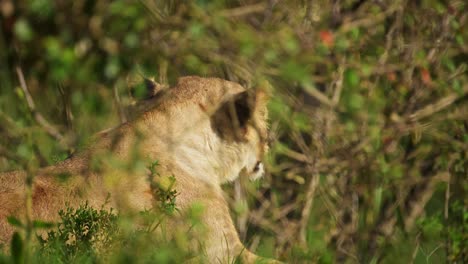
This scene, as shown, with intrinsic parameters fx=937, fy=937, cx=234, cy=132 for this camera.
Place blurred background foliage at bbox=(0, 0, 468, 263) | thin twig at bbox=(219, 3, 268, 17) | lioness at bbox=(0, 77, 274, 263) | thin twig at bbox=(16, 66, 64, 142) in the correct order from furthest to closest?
thin twig at bbox=(16, 66, 64, 142)
thin twig at bbox=(219, 3, 268, 17)
blurred background foliage at bbox=(0, 0, 468, 263)
lioness at bbox=(0, 77, 274, 263)

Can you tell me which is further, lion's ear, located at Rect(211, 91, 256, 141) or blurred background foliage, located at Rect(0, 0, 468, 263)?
blurred background foliage, located at Rect(0, 0, 468, 263)

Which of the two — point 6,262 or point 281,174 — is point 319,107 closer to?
point 281,174

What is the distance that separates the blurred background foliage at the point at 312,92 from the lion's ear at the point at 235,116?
0.21 meters

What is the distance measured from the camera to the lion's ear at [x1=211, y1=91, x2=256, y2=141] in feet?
15.8

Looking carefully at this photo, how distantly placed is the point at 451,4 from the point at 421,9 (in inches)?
7.7

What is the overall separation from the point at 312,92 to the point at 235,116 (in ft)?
3.82

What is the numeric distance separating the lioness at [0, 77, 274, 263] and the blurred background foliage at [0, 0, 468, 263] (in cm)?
24

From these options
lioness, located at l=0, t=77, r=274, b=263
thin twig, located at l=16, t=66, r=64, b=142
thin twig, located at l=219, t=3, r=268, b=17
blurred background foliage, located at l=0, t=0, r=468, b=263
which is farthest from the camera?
thin twig, located at l=16, t=66, r=64, b=142

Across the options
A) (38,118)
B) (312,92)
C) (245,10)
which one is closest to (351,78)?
(312,92)

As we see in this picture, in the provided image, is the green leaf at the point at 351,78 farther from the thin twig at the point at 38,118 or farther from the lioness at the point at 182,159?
the thin twig at the point at 38,118

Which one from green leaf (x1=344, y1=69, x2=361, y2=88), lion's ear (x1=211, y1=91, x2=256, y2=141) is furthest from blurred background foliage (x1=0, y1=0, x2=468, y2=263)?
lion's ear (x1=211, y1=91, x2=256, y2=141)

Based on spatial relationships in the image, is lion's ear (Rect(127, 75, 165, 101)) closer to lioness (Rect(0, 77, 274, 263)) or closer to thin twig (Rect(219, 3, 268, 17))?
lioness (Rect(0, 77, 274, 263))

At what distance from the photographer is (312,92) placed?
5910 mm

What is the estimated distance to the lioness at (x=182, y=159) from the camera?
4164 mm
